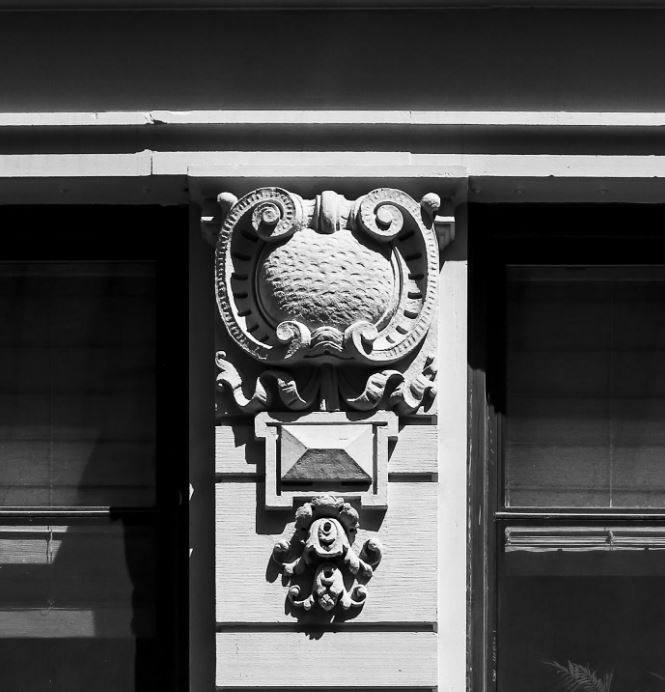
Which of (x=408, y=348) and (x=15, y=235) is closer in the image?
(x=408, y=348)

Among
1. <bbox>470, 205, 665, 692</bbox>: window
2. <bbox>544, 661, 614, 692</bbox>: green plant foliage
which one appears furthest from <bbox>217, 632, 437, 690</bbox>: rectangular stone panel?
<bbox>544, 661, 614, 692</bbox>: green plant foliage

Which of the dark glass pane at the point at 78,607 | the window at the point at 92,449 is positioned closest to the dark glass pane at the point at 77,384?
the window at the point at 92,449

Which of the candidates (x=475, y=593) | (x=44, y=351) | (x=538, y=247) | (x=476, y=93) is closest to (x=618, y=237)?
(x=538, y=247)

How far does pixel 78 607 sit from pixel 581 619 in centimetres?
235

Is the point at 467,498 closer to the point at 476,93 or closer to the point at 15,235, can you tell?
the point at 476,93

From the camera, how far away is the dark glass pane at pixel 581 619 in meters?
5.80

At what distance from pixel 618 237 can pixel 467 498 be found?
146cm

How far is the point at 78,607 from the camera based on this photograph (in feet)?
19.2

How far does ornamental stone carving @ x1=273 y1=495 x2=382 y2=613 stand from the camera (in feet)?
17.8

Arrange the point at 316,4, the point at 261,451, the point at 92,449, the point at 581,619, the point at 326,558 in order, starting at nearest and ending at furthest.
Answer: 1. the point at 326,558
2. the point at 261,451
3. the point at 316,4
4. the point at 581,619
5. the point at 92,449

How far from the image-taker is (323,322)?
5.47 metres

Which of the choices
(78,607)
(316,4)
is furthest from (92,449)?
(316,4)

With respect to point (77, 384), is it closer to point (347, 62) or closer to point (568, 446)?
point (347, 62)

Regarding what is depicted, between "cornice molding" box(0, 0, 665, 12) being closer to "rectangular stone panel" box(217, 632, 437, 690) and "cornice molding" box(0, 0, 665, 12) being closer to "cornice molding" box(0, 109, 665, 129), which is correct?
"cornice molding" box(0, 109, 665, 129)
